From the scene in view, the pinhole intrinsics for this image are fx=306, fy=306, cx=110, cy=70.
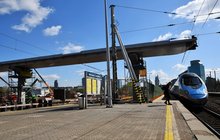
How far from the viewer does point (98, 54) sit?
47.0m

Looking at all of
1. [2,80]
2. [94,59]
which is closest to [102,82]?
[94,59]

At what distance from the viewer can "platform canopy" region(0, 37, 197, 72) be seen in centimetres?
3928

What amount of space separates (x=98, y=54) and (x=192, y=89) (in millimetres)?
24802

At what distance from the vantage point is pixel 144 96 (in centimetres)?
3048

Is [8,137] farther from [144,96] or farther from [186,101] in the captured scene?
[144,96]

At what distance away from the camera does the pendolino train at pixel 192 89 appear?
23.5 metres

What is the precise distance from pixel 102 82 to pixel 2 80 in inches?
1349

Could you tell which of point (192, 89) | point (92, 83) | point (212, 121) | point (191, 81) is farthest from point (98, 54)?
point (212, 121)

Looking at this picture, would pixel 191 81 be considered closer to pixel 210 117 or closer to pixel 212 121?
pixel 210 117

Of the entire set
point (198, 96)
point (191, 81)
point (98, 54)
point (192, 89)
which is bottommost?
point (198, 96)

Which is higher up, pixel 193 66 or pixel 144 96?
pixel 193 66

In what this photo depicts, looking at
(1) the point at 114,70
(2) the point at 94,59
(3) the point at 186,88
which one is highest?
(2) the point at 94,59

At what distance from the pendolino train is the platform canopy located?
41.1 ft

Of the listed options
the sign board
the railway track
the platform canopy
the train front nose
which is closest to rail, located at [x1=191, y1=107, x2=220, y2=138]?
the railway track
